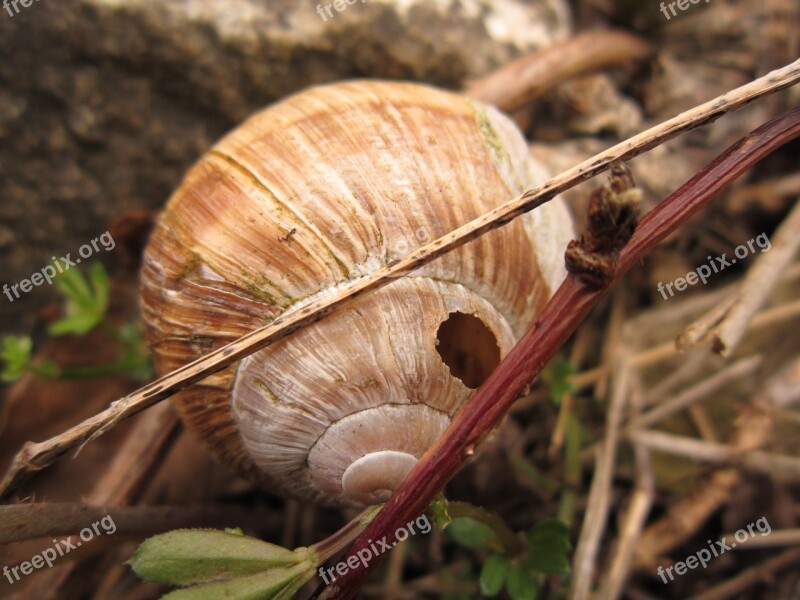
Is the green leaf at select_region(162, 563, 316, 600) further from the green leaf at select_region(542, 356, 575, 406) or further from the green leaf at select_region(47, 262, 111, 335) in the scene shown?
the green leaf at select_region(47, 262, 111, 335)

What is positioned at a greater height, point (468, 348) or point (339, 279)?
point (339, 279)

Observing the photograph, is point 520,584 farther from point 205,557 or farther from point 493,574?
point 205,557

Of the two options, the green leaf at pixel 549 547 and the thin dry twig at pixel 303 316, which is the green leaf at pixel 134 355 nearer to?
the thin dry twig at pixel 303 316

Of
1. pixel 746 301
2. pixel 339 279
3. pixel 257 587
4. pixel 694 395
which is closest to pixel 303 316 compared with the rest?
pixel 339 279

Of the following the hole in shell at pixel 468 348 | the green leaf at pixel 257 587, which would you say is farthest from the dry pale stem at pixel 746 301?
the green leaf at pixel 257 587

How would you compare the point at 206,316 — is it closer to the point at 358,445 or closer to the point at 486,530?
the point at 358,445

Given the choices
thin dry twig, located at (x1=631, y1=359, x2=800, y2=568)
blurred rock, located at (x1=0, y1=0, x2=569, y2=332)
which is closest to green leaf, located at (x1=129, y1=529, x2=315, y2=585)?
thin dry twig, located at (x1=631, y1=359, x2=800, y2=568)
